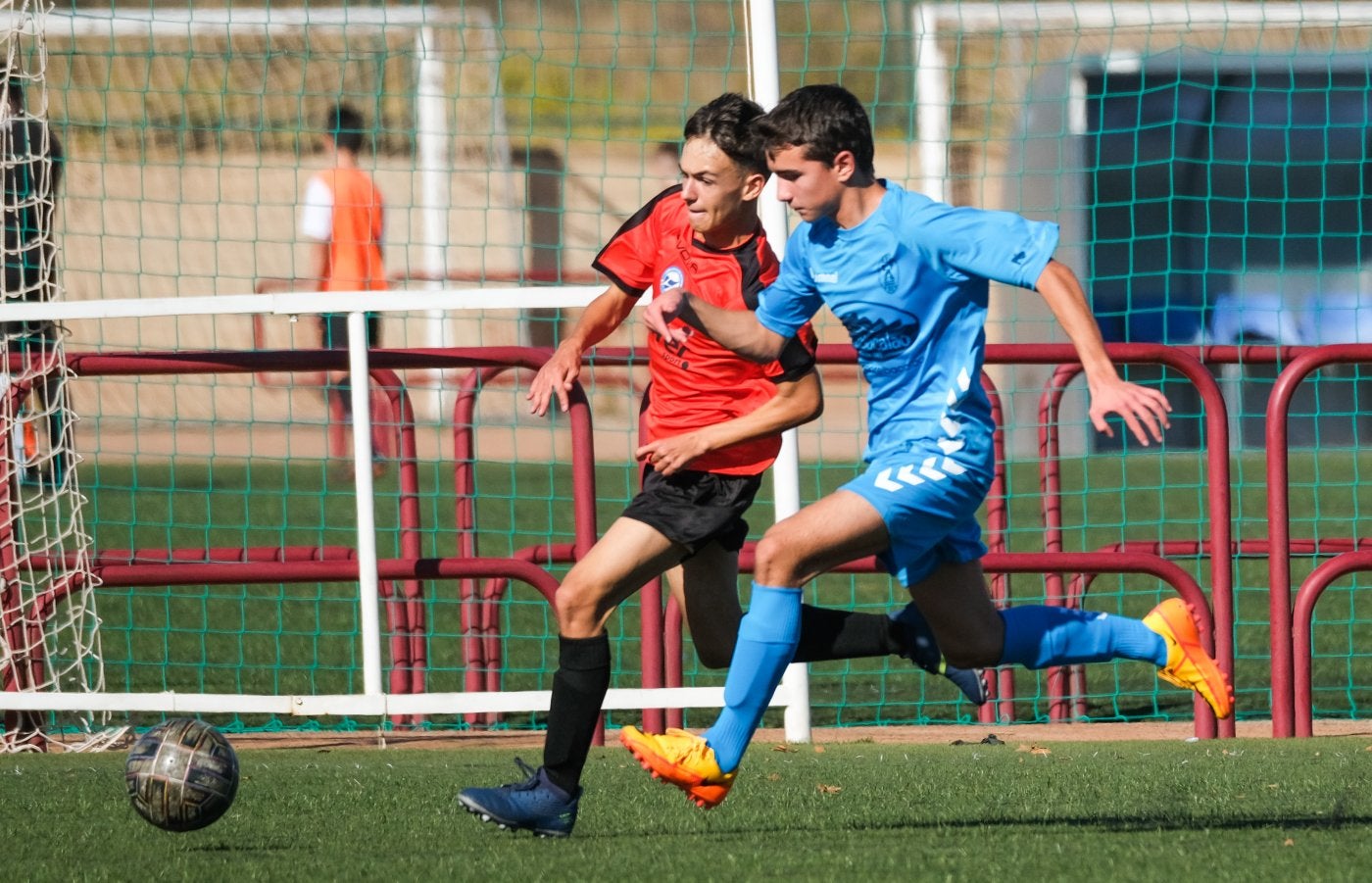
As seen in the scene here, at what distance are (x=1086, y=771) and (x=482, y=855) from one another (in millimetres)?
2191

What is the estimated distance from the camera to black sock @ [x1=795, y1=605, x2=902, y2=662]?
5527 millimetres

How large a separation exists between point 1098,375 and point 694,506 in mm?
1286

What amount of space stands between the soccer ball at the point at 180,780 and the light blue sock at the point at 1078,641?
197cm

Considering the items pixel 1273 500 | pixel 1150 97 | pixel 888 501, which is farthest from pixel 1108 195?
pixel 888 501

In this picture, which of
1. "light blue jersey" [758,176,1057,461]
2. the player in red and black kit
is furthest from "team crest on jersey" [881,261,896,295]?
the player in red and black kit

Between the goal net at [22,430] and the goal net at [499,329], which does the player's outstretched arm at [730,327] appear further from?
the goal net at [22,430]

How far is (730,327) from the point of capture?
5.01m

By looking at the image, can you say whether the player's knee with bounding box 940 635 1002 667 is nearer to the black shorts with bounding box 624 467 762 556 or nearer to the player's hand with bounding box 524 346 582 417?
the black shorts with bounding box 624 467 762 556

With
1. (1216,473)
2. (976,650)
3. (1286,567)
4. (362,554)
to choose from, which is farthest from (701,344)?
(1286,567)

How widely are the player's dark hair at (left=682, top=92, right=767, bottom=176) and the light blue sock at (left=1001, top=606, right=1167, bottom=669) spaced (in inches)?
54.6

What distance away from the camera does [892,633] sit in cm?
552

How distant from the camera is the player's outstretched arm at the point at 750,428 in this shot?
16.8 feet

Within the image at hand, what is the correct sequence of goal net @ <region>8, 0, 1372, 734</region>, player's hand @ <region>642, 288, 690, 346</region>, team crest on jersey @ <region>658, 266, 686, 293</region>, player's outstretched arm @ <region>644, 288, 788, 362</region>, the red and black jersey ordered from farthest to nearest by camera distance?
goal net @ <region>8, 0, 1372, 734</region> < team crest on jersey @ <region>658, 266, 686, 293</region> < the red and black jersey < player's outstretched arm @ <region>644, 288, 788, 362</region> < player's hand @ <region>642, 288, 690, 346</region>

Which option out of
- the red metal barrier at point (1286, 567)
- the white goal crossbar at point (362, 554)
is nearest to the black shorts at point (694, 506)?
the white goal crossbar at point (362, 554)
